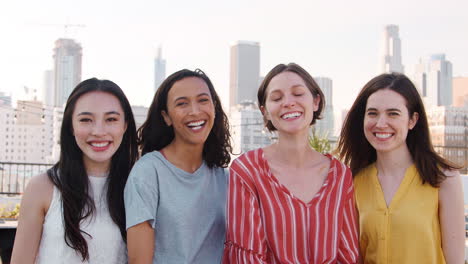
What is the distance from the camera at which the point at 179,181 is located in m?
2.29

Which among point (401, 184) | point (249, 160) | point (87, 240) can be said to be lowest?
point (87, 240)

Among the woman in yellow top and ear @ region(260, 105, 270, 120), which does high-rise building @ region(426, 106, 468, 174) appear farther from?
ear @ region(260, 105, 270, 120)

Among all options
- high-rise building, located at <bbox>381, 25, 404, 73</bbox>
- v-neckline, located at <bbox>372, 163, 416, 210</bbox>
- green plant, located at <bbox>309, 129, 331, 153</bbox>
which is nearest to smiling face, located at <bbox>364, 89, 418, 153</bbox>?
v-neckline, located at <bbox>372, 163, 416, 210</bbox>

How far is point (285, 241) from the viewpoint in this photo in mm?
2139

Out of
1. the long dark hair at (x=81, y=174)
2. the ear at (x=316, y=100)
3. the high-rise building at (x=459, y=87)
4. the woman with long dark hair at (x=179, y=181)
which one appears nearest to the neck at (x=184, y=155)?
the woman with long dark hair at (x=179, y=181)

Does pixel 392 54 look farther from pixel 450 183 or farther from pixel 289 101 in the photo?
pixel 289 101

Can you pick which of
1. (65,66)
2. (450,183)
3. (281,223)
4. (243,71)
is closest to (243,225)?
(281,223)

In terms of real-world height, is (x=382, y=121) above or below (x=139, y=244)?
above

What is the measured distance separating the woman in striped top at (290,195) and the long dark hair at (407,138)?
13.3 inches

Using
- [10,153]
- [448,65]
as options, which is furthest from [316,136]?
[448,65]

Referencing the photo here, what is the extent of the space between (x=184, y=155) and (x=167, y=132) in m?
0.16

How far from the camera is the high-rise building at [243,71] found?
15300 centimetres

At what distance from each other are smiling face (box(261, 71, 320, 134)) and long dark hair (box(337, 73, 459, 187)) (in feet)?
1.38

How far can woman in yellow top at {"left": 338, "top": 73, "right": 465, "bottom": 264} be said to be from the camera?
2.32 metres
